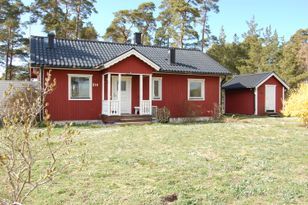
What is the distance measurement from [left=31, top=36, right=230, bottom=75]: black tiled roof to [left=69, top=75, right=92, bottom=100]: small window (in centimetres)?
71

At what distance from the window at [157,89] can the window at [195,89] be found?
6.02 feet

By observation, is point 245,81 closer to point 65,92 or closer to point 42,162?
point 65,92

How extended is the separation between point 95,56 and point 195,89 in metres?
5.97

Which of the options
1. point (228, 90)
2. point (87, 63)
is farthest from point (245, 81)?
point (87, 63)

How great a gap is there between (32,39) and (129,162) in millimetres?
11958

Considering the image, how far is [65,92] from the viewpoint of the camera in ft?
48.0

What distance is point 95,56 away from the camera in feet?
52.3

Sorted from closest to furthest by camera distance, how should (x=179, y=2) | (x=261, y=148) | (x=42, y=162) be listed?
(x=42, y=162) < (x=261, y=148) < (x=179, y=2)

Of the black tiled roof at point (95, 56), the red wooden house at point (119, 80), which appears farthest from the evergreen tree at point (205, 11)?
the red wooden house at point (119, 80)

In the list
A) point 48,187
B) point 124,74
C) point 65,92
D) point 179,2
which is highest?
point 179,2

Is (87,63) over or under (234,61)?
under

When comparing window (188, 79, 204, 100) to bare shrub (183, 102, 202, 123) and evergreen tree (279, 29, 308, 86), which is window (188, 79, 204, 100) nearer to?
bare shrub (183, 102, 202, 123)

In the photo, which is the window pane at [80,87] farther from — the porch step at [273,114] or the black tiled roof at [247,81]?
the porch step at [273,114]

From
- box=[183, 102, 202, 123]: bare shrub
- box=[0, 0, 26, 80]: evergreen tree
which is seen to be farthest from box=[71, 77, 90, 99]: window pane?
box=[0, 0, 26, 80]: evergreen tree
